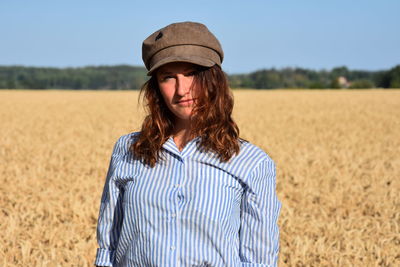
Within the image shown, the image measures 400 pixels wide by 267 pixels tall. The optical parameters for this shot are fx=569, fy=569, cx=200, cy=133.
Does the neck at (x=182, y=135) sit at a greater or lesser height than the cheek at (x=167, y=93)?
lesser

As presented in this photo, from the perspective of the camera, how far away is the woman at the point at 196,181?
1.75 metres

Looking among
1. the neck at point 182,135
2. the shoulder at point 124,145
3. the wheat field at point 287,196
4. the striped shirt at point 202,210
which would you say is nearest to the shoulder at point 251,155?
the striped shirt at point 202,210

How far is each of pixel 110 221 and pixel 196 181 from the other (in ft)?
1.29

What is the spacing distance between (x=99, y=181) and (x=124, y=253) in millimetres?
5902

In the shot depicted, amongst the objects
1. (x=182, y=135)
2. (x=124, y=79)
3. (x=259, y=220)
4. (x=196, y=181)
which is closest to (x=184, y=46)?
(x=182, y=135)

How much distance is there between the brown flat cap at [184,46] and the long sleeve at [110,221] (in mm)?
378

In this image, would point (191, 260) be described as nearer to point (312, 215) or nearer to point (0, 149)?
point (312, 215)

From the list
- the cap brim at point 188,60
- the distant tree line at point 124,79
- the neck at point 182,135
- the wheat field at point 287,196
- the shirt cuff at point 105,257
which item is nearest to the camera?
the cap brim at point 188,60

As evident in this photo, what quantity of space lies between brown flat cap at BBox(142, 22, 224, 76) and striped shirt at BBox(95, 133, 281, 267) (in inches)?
10.1

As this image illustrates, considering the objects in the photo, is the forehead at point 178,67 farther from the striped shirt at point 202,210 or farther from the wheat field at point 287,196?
the wheat field at point 287,196

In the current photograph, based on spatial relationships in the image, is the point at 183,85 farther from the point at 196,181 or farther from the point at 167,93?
the point at 196,181

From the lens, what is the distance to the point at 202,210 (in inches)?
68.5

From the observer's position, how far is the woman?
1.75 meters

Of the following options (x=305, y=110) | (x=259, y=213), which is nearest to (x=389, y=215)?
(x=259, y=213)
